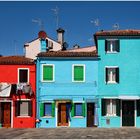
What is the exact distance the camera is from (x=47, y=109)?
35.3 m

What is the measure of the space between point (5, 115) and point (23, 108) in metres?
1.57

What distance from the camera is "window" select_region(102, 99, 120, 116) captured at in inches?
1364

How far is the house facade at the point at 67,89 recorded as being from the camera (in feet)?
115

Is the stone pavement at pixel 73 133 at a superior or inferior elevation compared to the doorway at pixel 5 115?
inferior

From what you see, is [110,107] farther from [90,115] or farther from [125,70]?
[125,70]

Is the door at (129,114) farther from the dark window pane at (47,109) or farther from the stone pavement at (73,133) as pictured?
the dark window pane at (47,109)

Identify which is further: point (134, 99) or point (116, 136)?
point (134, 99)

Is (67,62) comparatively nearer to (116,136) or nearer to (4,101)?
(4,101)

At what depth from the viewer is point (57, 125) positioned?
3494 cm

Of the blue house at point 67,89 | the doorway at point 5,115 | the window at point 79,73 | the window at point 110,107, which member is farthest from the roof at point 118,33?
the doorway at point 5,115

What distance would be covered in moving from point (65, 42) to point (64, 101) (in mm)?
12823

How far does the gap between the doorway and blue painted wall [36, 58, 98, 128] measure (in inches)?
94.7

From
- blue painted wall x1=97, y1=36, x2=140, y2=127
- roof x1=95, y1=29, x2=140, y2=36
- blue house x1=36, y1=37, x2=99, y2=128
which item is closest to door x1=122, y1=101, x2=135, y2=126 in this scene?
blue painted wall x1=97, y1=36, x2=140, y2=127

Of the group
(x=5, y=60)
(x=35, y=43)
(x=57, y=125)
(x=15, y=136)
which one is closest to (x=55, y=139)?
(x=15, y=136)
